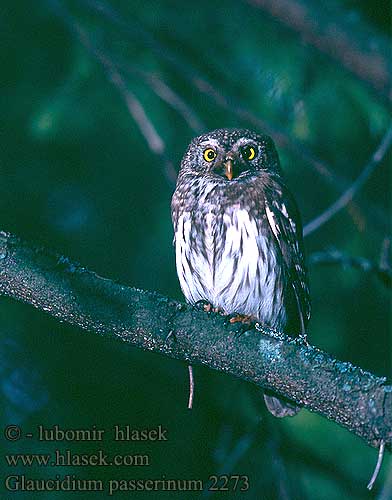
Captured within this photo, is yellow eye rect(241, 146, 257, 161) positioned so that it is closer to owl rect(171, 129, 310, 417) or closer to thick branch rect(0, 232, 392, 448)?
owl rect(171, 129, 310, 417)

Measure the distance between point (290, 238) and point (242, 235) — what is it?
0.76ft

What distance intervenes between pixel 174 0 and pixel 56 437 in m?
2.48

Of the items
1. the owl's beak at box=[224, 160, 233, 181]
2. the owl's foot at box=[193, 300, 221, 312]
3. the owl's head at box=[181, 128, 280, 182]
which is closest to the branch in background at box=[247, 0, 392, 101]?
the owl's head at box=[181, 128, 280, 182]

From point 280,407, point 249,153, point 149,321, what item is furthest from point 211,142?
point 149,321

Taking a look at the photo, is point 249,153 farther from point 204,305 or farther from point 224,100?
point 204,305

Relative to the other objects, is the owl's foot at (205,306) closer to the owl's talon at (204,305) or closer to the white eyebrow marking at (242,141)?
the owl's talon at (204,305)

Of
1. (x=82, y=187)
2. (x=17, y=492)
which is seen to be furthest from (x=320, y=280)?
(x=17, y=492)

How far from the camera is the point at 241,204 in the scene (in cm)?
314

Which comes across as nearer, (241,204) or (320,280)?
(241,204)

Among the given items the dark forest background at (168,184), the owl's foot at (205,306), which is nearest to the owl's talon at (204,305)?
the owl's foot at (205,306)

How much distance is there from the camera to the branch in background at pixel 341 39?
9.95ft

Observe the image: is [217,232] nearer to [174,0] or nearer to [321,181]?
[321,181]

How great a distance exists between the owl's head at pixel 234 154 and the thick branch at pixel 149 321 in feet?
3.81

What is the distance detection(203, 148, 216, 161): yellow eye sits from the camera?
3348 millimetres
